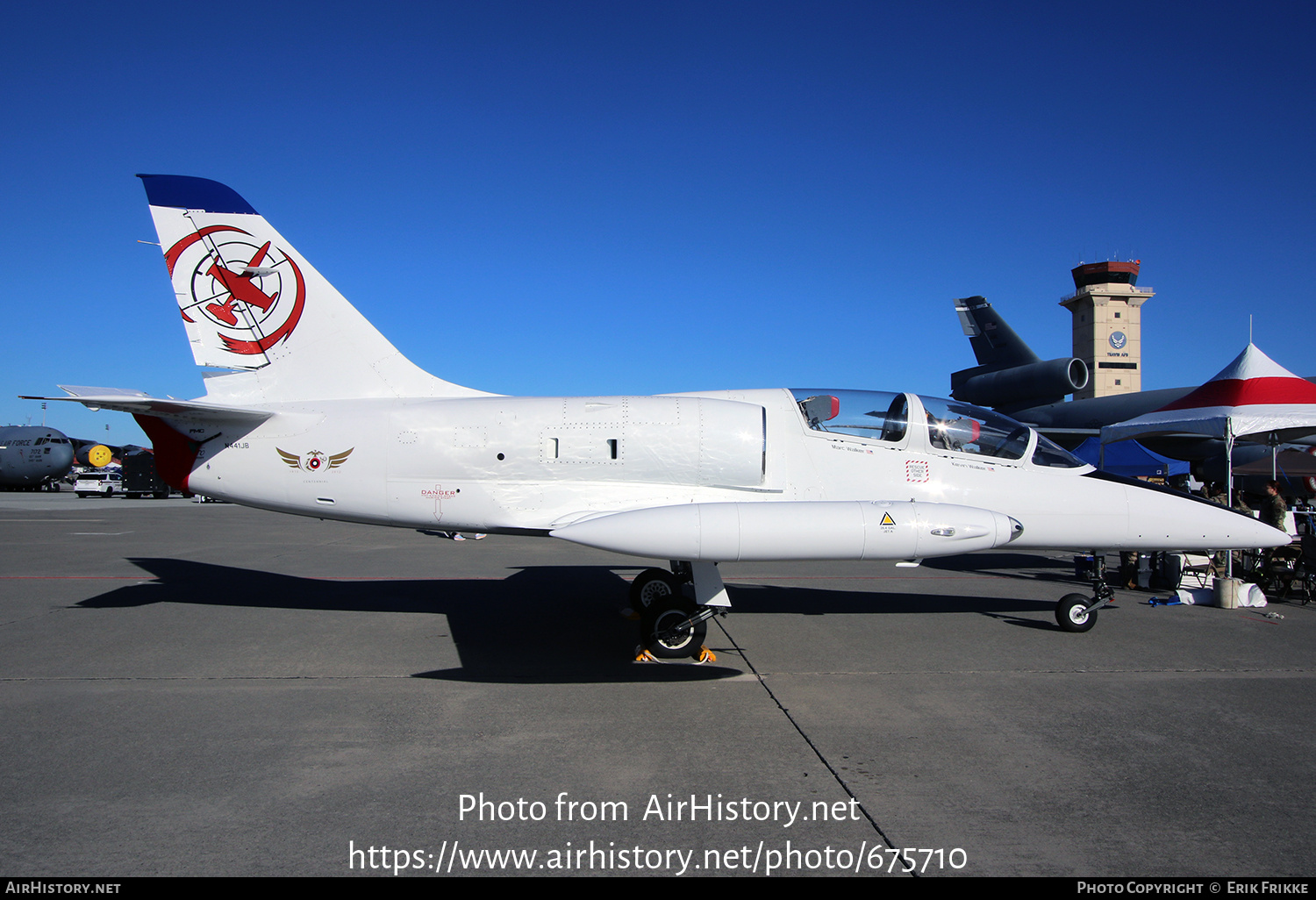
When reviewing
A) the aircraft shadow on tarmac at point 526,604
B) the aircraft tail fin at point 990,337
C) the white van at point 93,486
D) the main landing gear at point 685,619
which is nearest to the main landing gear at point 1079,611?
the aircraft shadow on tarmac at point 526,604

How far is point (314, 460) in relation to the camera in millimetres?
7074

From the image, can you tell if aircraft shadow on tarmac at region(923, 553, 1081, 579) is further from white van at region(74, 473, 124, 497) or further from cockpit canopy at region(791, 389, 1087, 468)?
white van at region(74, 473, 124, 497)

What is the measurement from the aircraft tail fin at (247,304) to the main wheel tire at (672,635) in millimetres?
3660

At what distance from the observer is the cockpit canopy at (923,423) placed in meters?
7.07

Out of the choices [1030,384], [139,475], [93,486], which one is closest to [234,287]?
[1030,384]

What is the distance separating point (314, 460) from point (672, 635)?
12.5 ft

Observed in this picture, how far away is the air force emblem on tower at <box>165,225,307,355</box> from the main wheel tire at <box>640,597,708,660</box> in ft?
15.8

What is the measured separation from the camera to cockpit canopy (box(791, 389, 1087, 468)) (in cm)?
707

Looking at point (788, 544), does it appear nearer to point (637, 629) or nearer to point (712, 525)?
point (712, 525)

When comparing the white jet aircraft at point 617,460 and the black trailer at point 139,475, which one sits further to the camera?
the black trailer at point 139,475

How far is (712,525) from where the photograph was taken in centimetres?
569

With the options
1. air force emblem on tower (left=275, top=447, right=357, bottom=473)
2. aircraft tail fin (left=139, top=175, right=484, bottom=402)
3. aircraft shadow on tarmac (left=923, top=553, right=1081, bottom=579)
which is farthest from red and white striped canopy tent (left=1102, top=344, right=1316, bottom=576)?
aircraft tail fin (left=139, top=175, right=484, bottom=402)

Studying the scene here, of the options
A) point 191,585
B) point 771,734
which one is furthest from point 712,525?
point 191,585

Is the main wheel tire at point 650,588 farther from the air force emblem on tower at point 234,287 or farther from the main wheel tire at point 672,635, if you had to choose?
the air force emblem on tower at point 234,287
